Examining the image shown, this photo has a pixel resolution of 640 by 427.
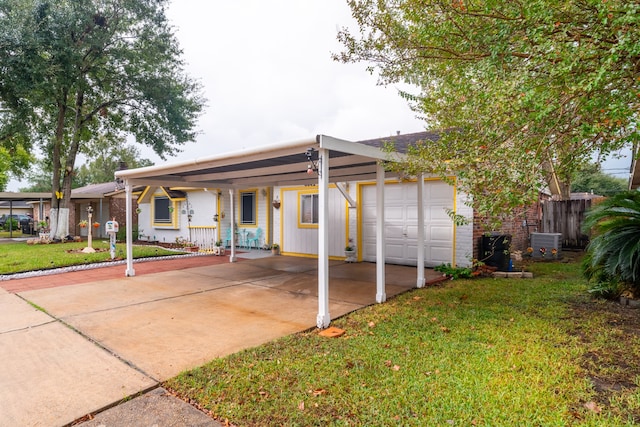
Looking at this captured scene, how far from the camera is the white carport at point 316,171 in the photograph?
458 cm

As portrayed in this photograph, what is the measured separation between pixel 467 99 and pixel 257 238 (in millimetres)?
10460

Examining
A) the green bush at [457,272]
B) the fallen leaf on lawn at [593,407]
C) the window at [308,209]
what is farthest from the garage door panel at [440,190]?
the fallen leaf on lawn at [593,407]

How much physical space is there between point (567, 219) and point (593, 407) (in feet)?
39.4

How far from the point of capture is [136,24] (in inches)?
577

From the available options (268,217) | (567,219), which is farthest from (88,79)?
(567,219)

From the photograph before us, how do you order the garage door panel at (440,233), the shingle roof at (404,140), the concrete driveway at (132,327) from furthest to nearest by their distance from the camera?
the garage door panel at (440,233) < the shingle roof at (404,140) < the concrete driveway at (132,327)

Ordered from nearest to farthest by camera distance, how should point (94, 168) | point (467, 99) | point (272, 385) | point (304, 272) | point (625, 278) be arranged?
point (272, 385) → point (467, 99) → point (625, 278) → point (304, 272) → point (94, 168)

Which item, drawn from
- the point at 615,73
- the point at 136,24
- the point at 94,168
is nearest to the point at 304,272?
the point at 615,73

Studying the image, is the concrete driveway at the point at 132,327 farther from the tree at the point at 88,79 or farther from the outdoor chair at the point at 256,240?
the tree at the point at 88,79

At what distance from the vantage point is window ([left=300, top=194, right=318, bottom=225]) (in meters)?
11.4

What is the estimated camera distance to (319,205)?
179 inches

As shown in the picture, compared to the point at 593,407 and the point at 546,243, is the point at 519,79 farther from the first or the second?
the point at 546,243

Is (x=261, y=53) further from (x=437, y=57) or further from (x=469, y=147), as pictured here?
(x=469, y=147)

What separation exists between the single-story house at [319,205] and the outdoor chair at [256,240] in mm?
26
